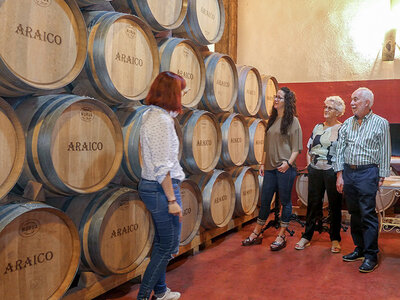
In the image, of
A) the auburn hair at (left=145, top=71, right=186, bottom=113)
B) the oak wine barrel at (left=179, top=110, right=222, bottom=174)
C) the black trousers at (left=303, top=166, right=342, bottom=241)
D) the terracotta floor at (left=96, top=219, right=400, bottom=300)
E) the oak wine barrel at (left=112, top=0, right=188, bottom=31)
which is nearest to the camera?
the auburn hair at (left=145, top=71, right=186, bottom=113)

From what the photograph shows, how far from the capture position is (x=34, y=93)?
266cm

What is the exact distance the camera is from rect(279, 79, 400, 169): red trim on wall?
6688mm

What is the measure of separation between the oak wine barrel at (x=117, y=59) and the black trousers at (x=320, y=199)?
227 cm

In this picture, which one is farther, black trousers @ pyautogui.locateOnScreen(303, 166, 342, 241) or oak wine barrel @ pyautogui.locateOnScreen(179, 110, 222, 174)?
black trousers @ pyautogui.locateOnScreen(303, 166, 342, 241)

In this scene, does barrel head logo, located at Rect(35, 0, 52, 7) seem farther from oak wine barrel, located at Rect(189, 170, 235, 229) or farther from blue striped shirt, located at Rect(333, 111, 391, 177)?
blue striped shirt, located at Rect(333, 111, 391, 177)

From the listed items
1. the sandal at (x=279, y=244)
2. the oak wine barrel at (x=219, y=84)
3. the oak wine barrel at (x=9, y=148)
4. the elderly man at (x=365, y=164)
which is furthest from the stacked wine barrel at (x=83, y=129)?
the elderly man at (x=365, y=164)

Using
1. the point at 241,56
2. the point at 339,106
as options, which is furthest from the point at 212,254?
the point at 241,56

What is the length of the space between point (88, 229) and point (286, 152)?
8.13 feet

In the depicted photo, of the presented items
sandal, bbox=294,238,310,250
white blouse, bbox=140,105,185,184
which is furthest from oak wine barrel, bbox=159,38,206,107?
sandal, bbox=294,238,310,250

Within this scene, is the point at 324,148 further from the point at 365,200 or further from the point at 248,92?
the point at 248,92

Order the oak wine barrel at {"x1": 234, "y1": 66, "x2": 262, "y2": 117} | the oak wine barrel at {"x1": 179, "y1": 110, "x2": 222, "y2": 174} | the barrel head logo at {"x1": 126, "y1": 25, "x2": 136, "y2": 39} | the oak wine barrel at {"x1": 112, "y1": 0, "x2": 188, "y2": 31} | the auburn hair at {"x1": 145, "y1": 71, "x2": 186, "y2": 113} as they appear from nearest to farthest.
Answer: the auburn hair at {"x1": 145, "y1": 71, "x2": 186, "y2": 113} < the barrel head logo at {"x1": 126, "y1": 25, "x2": 136, "y2": 39} < the oak wine barrel at {"x1": 112, "y1": 0, "x2": 188, "y2": 31} < the oak wine barrel at {"x1": 179, "y1": 110, "x2": 222, "y2": 174} < the oak wine barrel at {"x1": 234, "y1": 66, "x2": 262, "y2": 117}

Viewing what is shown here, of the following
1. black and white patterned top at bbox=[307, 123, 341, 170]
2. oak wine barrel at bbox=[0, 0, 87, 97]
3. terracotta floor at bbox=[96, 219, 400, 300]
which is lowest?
terracotta floor at bbox=[96, 219, 400, 300]

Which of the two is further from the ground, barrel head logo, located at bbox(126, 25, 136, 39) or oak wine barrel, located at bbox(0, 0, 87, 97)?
barrel head logo, located at bbox(126, 25, 136, 39)

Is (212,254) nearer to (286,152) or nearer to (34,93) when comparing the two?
(286,152)
